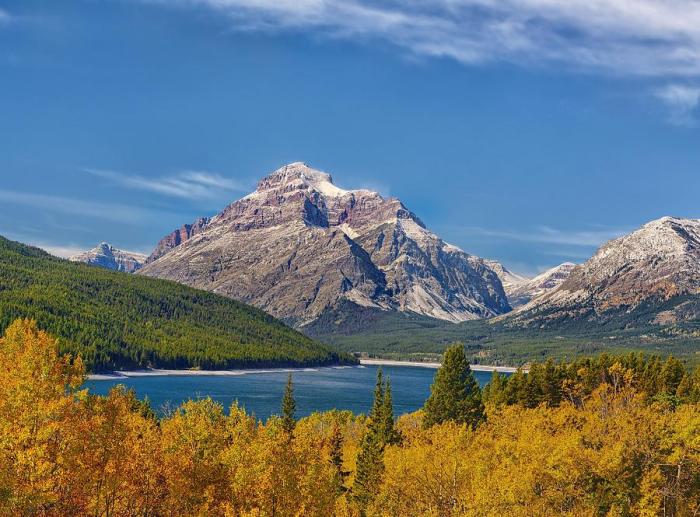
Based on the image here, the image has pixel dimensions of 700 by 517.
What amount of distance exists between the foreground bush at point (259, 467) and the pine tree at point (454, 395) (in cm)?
3652

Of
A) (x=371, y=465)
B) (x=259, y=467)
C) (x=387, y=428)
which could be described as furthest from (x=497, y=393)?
(x=259, y=467)

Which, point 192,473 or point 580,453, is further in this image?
point 580,453

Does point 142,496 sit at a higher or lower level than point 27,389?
lower

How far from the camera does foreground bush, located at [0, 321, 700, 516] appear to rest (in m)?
36.5

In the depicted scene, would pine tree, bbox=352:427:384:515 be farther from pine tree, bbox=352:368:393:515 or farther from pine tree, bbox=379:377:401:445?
pine tree, bbox=379:377:401:445

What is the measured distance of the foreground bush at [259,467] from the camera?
1437 inches

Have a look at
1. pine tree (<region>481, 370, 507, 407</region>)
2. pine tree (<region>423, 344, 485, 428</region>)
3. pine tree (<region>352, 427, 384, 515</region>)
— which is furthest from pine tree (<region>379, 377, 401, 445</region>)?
pine tree (<region>481, 370, 507, 407</region>)

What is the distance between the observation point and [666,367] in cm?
12300

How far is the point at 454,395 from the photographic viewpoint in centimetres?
11150

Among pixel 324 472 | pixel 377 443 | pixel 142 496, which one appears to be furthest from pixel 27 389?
pixel 377 443

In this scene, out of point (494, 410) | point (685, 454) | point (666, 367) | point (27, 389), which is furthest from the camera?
point (666, 367)

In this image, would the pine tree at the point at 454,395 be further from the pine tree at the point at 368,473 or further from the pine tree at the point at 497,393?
the pine tree at the point at 368,473

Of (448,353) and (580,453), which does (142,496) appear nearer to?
(580,453)

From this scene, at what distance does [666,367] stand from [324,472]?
96379mm
